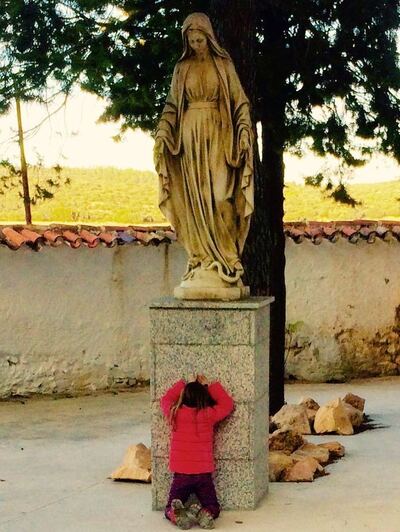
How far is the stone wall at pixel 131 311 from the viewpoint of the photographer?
39.9ft

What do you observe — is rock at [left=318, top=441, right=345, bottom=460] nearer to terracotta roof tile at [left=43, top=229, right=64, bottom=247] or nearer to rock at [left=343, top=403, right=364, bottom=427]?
rock at [left=343, top=403, right=364, bottom=427]

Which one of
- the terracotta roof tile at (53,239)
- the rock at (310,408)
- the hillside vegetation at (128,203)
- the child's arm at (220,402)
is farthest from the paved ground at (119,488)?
the hillside vegetation at (128,203)

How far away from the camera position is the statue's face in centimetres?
610

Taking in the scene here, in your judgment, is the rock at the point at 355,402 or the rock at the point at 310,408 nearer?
the rock at the point at 310,408

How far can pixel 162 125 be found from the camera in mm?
6199

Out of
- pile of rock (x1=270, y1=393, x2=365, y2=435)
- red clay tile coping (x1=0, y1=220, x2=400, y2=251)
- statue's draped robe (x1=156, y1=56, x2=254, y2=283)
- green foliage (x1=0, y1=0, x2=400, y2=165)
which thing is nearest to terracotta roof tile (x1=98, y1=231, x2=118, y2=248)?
red clay tile coping (x1=0, y1=220, x2=400, y2=251)

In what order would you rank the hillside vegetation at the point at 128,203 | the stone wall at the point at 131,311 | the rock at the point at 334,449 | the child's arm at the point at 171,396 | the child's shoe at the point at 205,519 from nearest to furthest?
1. the child's shoe at the point at 205,519
2. the child's arm at the point at 171,396
3. the rock at the point at 334,449
4. the stone wall at the point at 131,311
5. the hillside vegetation at the point at 128,203

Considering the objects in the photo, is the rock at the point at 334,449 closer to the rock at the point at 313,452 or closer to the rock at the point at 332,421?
the rock at the point at 313,452

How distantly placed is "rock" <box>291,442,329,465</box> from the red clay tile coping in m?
5.67

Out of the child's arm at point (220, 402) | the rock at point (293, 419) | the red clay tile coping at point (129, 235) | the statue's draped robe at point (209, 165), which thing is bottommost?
the rock at point (293, 419)

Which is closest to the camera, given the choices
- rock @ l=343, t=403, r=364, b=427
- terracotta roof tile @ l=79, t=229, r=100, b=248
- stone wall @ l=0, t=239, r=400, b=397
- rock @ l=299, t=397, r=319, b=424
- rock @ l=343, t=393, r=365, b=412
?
rock @ l=299, t=397, r=319, b=424

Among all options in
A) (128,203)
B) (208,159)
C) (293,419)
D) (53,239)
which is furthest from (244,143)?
(128,203)

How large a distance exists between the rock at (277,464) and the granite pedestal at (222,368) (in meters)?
0.74

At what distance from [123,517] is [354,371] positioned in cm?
805
